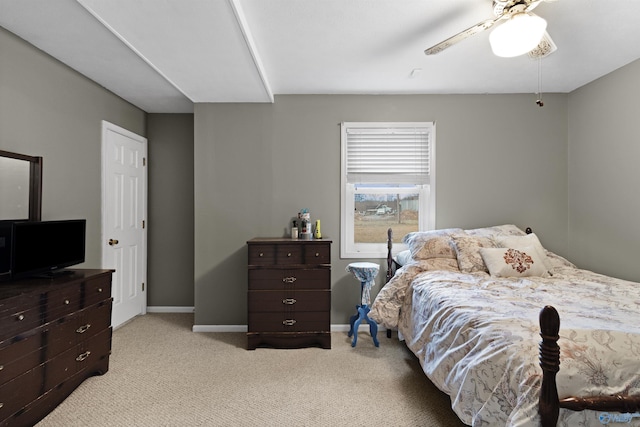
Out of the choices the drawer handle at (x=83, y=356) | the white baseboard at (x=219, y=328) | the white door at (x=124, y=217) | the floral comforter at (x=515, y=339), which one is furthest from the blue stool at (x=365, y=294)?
the white door at (x=124, y=217)

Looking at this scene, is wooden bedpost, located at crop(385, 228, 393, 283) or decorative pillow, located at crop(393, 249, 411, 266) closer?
decorative pillow, located at crop(393, 249, 411, 266)

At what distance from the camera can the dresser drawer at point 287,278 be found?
10.1 ft

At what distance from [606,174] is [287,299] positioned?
10.3 feet

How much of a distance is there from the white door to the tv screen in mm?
921

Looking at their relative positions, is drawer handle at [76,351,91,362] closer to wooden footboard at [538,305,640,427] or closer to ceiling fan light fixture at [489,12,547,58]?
wooden footboard at [538,305,640,427]

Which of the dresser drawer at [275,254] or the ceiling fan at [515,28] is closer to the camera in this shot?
the ceiling fan at [515,28]

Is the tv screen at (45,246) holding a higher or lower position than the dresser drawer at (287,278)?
higher

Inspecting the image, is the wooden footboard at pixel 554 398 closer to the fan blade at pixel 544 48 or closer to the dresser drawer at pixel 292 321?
the fan blade at pixel 544 48

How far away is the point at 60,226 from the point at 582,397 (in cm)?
311

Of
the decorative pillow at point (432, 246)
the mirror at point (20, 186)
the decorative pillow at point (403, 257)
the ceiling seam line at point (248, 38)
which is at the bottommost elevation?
the decorative pillow at point (403, 257)

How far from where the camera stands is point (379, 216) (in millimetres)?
3729

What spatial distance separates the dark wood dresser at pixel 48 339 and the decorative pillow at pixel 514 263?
3.00m

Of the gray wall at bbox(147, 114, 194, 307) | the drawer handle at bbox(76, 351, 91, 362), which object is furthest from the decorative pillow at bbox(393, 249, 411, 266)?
the drawer handle at bbox(76, 351, 91, 362)

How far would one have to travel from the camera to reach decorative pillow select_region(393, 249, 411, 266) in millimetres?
3163
